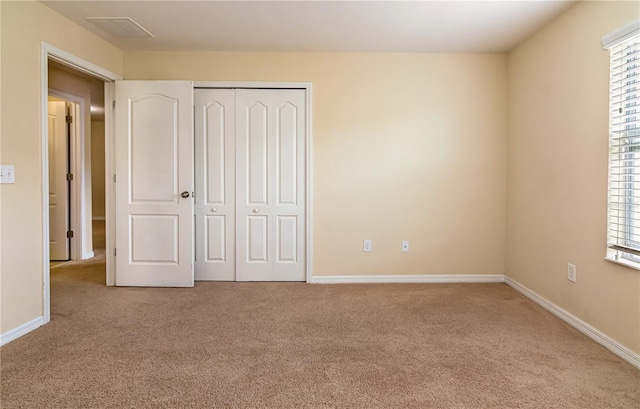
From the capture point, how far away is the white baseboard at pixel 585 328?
2201 mm

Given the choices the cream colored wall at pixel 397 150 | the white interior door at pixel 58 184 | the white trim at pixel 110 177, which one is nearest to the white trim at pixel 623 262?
the cream colored wall at pixel 397 150

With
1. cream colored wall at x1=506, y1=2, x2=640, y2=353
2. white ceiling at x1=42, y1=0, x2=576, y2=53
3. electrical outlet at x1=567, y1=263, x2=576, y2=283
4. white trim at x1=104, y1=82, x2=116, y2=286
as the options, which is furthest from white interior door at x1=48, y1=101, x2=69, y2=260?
electrical outlet at x1=567, y1=263, x2=576, y2=283

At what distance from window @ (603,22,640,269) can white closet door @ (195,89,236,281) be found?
318 cm

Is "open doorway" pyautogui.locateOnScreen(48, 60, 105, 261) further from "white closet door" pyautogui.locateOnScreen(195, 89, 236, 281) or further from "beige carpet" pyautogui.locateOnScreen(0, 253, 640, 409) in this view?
"white closet door" pyautogui.locateOnScreen(195, 89, 236, 281)

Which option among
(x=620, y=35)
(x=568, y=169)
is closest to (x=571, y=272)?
(x=568, y=169)

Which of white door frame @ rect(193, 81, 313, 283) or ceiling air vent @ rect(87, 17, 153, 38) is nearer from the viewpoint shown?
ceiling air vent @ rect(87, 17, 153, 38)

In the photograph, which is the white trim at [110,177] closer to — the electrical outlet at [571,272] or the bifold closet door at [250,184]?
the bifold closet door at [250,184]

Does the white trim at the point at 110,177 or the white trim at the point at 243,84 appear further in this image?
the white trim at the point at 243,84

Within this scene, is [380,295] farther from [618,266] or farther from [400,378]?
[618,266]

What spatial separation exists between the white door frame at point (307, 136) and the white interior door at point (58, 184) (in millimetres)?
2541

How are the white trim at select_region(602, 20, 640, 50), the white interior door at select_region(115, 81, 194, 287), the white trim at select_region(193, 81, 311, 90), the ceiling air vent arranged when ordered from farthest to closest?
the white trim at select_region(193, 81, 311, 90)
the white interior door at select_region(115, 81, 194, 287)
the ceiling air vent
the white trim at select_region(602, 20, 640, 50)

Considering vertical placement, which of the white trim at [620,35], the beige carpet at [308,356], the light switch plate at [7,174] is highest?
the white trim at [620,35]

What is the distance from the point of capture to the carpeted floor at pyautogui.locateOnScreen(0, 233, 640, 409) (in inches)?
71.2

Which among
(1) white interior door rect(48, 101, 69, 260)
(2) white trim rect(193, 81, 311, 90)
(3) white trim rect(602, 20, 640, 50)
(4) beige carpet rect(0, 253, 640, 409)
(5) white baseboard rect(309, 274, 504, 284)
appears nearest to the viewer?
(4) beige carpet rect(0, 253, 640, 409)
